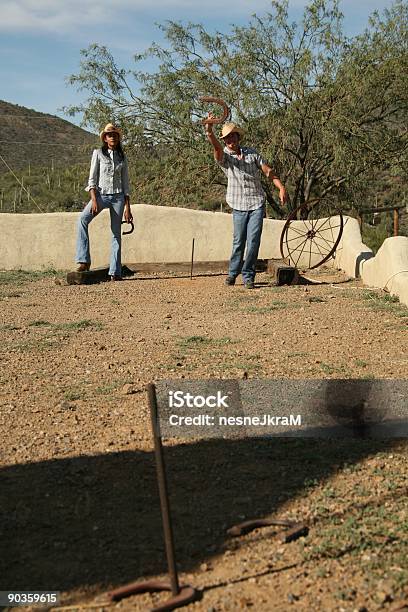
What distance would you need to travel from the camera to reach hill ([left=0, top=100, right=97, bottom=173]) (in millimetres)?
37719

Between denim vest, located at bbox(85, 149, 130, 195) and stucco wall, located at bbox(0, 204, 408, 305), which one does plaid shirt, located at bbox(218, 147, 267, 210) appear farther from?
stucco wall, located at bbox(0, 204, 408, 305)

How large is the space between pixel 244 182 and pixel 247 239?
610 millimetres

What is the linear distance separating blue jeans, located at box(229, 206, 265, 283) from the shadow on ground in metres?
5.39

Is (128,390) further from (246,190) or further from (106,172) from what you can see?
(106,172)

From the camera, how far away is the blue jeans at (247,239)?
9.41m

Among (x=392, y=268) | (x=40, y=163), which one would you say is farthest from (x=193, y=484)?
(x=40, y=163)

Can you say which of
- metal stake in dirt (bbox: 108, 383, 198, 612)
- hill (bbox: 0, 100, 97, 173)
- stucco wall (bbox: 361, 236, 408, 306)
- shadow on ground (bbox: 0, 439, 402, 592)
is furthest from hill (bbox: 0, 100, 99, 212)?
metal stake in dirt (bbox: 108, 383, 198, 612)

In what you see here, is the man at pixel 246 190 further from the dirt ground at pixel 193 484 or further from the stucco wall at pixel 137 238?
the dirt ground at pixel 193 484

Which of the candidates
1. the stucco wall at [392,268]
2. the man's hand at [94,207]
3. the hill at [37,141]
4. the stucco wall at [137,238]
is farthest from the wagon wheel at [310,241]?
the hill at [37,141]

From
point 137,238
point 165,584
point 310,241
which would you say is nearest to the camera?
point 165,584

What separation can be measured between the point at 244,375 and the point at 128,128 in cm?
1211

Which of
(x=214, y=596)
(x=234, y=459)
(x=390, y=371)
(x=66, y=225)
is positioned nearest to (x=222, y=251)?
(x=66, y=225)

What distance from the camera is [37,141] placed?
40.8 m

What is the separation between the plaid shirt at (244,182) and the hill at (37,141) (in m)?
26.0
